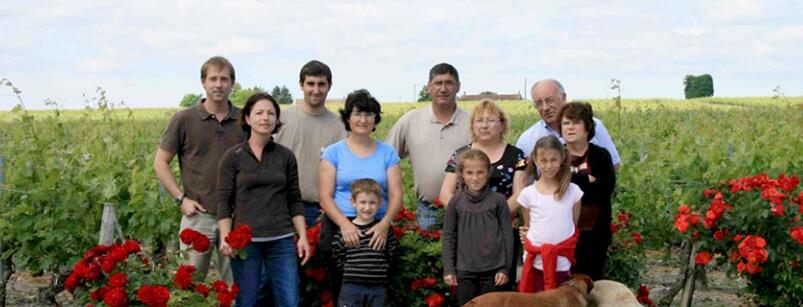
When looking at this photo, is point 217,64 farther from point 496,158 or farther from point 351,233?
point 496,158

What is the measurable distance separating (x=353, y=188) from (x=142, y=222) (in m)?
2.17

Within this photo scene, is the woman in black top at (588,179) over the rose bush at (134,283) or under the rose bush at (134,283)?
over

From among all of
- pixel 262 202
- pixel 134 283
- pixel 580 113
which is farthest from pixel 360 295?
Answer: pixel 580 113

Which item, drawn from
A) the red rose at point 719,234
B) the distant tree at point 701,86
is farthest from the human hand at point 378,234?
the distant tree at point 701,86

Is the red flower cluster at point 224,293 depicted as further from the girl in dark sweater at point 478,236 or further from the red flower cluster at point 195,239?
the girl in dark sweater at point 478,236

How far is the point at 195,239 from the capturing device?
510 cm

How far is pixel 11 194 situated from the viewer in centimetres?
693

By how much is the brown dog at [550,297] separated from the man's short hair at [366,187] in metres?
0.90

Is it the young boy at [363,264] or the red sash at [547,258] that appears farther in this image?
the young boy at [363,264]

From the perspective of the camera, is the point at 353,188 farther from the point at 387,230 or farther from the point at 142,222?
the point at 142,222

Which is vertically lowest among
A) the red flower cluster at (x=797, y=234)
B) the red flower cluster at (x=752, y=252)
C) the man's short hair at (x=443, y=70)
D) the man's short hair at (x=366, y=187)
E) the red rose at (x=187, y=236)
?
the red flower cluster at (x=752, y=252)

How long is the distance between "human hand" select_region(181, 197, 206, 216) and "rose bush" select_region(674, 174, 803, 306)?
113 inches

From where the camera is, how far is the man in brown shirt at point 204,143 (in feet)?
18.1

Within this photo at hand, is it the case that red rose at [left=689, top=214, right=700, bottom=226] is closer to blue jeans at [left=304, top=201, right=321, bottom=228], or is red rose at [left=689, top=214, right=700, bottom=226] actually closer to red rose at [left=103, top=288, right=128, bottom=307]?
blue jeans at [left=304, top=201, right=321, bottom=228]
